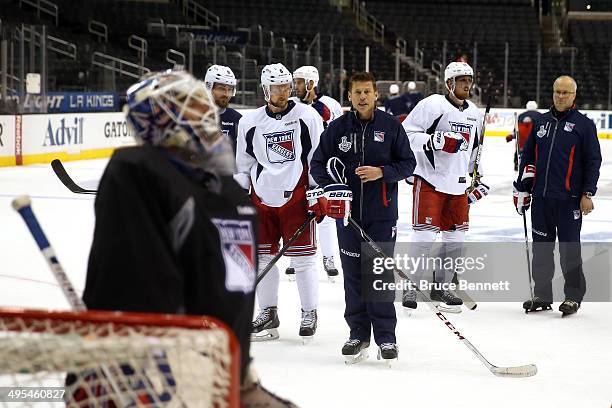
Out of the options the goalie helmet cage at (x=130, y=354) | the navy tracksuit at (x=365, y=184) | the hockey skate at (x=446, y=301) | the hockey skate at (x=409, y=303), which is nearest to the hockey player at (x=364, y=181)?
the navy tracksuit at (x=365, y=184)

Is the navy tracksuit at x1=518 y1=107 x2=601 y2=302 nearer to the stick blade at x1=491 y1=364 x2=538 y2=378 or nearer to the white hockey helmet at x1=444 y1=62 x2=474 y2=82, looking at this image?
the white hockey helmet at x1=444 y1=62 x2=474 y2=82

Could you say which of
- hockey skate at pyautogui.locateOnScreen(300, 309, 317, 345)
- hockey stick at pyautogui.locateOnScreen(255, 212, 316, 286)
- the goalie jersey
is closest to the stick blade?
hockey skate at pyautogui.locateOnScreen(300, 309, 317, 345)

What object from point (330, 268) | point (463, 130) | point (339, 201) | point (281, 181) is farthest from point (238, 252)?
point (330, 268)

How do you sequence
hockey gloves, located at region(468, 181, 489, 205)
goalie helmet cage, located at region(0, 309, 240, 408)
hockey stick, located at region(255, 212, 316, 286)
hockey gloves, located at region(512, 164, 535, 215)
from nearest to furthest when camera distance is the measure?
goalie helmet cage, located at region(0, 309, 240, 408) < hockey stick, located at region(255, 212, 316, 286) < hockey gloves, located at region(512, 164, 535, 215) < hockey gloves, located at region(468, 181, 489, 205)

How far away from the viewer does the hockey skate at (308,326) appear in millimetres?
4617

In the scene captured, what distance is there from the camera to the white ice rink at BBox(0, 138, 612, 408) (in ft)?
12.4

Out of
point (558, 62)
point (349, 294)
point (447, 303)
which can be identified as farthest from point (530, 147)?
point (558, 62)

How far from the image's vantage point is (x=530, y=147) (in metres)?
5.34

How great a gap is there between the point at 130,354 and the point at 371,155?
295 centimetres

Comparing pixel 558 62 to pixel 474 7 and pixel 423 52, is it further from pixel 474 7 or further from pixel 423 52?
pixel 474 7

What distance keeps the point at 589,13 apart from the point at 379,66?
7254mm

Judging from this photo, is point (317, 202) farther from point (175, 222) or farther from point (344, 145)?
point (175, 222)

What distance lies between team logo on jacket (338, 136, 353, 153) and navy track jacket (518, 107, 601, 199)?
53.3 inches

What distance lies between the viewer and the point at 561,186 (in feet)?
17.0
